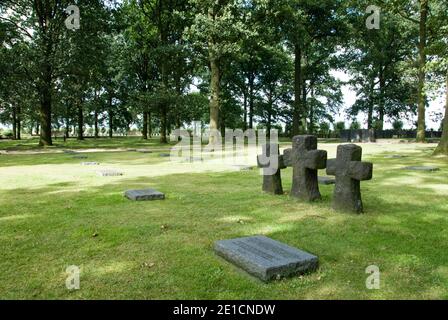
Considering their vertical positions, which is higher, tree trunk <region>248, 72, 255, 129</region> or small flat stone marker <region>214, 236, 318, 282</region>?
tree trunk <region>248, 72, 255, 129</region>

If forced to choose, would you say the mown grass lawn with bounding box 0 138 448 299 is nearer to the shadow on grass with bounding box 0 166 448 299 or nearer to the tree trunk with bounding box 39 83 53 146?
the shadow on grass with bounding box 0 166 448 299

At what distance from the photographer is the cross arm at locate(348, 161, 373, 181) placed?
5.65 meters

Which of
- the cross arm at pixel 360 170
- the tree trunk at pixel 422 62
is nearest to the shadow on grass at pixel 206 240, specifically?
the cross arm at pixel 360 170

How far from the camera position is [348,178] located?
5.97 meters

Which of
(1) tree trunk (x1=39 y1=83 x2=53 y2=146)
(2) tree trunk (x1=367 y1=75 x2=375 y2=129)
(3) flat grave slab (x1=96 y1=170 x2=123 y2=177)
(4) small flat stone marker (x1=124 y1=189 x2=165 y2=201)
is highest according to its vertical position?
(2) tree trunk (x1=367 y1=75 x2=375 y2=129)

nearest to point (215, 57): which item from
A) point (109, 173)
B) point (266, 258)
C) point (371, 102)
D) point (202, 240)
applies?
point (109, 173)

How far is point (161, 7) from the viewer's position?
28953mm

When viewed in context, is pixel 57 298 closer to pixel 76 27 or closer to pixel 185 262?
pixel 185 262

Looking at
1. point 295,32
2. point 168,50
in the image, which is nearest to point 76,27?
point 168,50

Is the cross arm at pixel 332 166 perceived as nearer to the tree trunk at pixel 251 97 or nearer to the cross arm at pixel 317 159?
the cross arm at pixel 317 159

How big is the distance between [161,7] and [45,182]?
23037 mm

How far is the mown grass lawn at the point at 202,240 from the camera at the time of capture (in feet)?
10.9

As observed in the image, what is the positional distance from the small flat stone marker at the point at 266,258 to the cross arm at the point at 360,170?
2.20 m

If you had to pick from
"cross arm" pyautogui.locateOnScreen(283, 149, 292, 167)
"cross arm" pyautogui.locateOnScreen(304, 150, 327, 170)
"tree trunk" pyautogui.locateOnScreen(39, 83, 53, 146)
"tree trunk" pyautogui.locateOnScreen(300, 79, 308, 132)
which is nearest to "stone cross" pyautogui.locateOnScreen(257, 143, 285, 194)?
"cross arm" pyautogui.locateOnScreen(283, 149, 292, 167)
